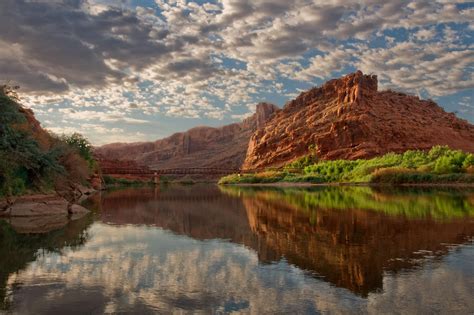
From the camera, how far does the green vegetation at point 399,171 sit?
6469 cm

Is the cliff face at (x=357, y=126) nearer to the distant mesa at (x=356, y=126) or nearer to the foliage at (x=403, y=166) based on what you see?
the distant mesa at (x=356, y=126)

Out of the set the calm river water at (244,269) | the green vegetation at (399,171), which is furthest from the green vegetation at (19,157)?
the green vegetation at (399,171)

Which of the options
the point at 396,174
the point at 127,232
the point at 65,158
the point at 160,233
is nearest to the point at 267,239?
the point at 160,233

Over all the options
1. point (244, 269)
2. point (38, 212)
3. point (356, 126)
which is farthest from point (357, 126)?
point (244, 269)

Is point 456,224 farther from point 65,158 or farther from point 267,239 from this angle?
point 65,158

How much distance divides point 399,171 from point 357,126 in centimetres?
4921

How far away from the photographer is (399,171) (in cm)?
6981

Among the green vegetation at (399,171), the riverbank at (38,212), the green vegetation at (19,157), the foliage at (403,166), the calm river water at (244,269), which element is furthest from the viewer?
the foliage at (403,166)

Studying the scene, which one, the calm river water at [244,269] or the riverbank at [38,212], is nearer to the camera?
the calm river water at [244,269]

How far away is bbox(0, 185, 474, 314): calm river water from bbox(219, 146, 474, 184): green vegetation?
49.9 metres

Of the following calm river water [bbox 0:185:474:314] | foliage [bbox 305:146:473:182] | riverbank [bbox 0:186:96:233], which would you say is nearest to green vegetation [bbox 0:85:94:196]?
riverbank [bbox 0:186:96:233]

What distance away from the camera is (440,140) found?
120 m

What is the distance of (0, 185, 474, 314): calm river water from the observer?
7949mm

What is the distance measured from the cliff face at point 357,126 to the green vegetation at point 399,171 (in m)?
20.6
